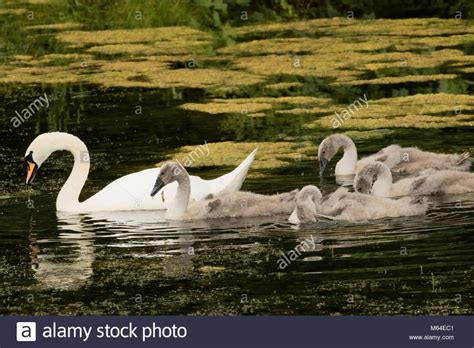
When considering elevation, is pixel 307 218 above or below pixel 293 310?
above

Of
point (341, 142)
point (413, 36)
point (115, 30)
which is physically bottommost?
point (341, 142)

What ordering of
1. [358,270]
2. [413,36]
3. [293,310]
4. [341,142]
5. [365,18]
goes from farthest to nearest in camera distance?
[365,18]
[413,36]
[341,142]
[358,270]
[293,310]

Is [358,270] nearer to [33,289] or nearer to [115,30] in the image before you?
[33,289]

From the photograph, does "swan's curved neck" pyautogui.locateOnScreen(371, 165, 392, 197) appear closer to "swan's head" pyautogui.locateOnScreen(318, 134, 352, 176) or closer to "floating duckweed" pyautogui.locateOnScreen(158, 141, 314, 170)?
"swan's head" pyautogui.locateOnScreen(318, 134, 352, 176)

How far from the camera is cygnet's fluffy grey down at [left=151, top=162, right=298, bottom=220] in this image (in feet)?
38.8

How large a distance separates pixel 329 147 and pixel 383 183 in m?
1.20

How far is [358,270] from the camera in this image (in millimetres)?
10023

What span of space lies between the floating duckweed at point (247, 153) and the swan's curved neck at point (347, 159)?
472 millimetres

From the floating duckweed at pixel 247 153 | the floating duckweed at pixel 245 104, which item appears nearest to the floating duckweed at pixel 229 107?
the floating duckweed at pixel 245 104

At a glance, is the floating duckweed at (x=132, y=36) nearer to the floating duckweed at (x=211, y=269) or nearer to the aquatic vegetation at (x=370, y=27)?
the aquatic vegetation at (x=370, y=27)

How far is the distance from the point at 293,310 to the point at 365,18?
46.6 ft

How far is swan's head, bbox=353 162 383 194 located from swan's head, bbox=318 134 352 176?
85 centimetres

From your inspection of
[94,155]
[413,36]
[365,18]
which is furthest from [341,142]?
[365,18]

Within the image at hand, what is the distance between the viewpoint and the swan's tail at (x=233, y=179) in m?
12.5
